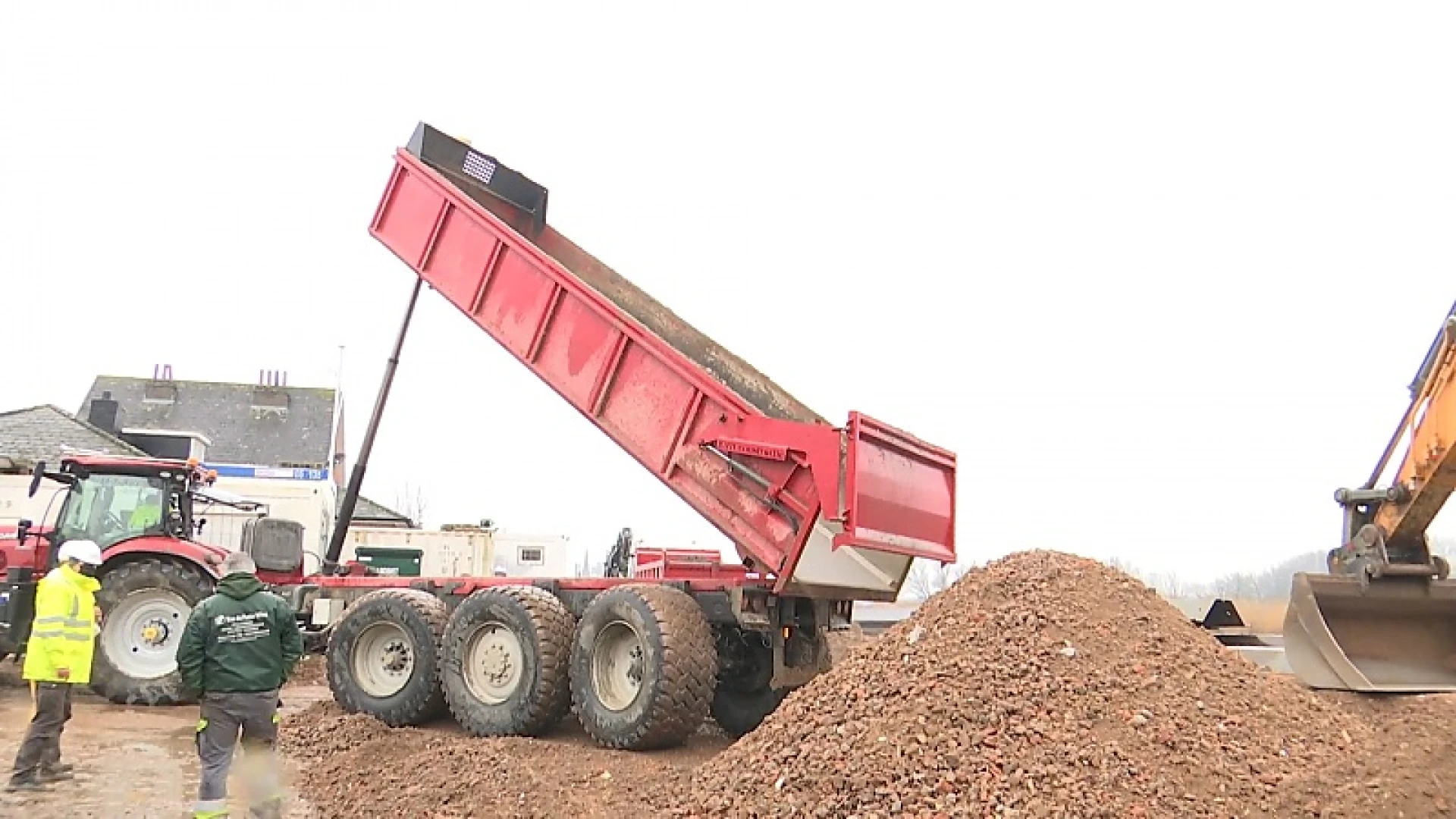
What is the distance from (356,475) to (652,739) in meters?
5.25

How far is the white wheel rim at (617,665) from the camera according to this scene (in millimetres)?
7180

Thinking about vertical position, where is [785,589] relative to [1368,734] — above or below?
above

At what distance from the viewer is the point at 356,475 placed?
1078 centimetres

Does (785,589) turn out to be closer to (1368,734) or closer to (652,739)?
(652,739)

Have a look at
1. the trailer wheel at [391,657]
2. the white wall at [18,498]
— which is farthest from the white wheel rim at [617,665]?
the white wall at [18,498]

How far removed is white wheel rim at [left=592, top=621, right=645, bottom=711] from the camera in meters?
7.18

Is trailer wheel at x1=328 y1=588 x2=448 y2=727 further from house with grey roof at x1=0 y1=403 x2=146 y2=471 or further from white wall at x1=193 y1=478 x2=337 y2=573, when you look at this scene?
house with grey roof at x1=0 y1=403 x2=146 y2=471

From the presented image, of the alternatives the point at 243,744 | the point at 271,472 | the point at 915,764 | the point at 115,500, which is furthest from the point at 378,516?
the point at 915,764

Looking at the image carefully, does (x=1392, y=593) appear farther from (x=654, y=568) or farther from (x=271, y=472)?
(x=271, y=472)

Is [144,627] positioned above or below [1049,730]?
below

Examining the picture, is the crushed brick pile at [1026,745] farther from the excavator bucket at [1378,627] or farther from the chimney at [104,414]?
the chimney at [104,414]

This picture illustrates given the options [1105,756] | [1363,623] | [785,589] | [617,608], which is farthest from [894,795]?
[1363,623]

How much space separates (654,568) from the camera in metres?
10.0

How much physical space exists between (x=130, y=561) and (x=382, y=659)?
364 cm
